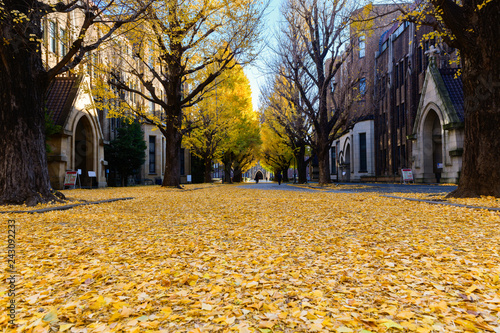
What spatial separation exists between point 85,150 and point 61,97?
191 inches

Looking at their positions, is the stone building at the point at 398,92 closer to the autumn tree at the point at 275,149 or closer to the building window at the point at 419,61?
the building window at the point at 419,61

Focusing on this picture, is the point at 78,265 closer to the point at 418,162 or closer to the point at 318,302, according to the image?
the point at 318,302

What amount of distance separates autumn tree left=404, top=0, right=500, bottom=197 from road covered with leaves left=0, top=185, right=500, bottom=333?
4405 mm

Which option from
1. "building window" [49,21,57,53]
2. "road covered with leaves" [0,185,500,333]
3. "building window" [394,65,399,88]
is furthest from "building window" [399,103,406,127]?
"road covered with leaves" [0,185,500,333]

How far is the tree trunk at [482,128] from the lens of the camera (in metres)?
9.92

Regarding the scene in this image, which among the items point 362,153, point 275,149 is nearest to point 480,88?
point 362,153

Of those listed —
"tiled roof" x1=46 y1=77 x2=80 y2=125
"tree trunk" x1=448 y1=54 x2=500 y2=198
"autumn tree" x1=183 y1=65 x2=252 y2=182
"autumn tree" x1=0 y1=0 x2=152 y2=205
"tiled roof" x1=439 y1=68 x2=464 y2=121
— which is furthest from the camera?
"autumn tree" x1=183 y1=65 x2=252 y2=182

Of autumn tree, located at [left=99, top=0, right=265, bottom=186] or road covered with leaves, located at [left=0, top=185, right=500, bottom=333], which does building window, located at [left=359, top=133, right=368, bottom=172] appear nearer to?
autumn tree, located at [left=99, top=0, right=265, bottom=186]

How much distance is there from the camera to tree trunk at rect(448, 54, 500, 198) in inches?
391

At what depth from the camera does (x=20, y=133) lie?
9.58m

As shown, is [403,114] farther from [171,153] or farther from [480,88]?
[480,88]

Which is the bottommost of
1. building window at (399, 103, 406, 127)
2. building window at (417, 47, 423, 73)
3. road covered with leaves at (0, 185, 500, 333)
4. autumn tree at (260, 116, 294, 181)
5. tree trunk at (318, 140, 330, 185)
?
road covered with leaves at (0, 185, 500, 333)

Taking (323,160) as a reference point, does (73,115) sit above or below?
above

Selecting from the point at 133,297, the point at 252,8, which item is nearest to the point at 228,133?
the point at 252,8
